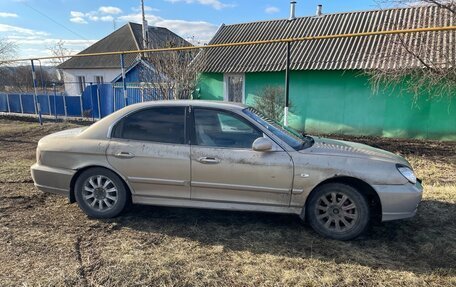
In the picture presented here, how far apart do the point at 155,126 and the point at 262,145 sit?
4.57ft

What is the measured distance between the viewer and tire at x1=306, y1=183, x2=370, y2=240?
372 cm

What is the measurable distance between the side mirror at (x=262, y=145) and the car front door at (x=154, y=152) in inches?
32.1

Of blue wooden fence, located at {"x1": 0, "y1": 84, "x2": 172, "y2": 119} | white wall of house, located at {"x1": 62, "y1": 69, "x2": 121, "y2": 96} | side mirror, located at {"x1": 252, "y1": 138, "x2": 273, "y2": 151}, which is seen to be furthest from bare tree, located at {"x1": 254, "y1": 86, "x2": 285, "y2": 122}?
white wall of house, located at {"x1": 62, "y1": 69, "x2": 121, "y2": 96}

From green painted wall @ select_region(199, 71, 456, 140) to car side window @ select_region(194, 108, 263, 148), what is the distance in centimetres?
921

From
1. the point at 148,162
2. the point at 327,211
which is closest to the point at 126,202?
the point at 148,162

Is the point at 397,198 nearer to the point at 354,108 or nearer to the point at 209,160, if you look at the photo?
the point at 209,160

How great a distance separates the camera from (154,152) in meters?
4.07

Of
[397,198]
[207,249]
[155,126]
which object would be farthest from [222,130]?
[397,198]

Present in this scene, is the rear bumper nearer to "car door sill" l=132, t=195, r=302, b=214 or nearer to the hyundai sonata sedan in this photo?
the hyundai sonata sedan

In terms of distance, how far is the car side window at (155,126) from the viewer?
4137mm

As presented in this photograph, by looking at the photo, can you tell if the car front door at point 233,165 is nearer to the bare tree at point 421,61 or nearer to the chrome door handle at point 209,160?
the chrome door handle at point 209,160

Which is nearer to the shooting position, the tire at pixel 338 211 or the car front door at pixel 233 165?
the tire at pixel 338 211

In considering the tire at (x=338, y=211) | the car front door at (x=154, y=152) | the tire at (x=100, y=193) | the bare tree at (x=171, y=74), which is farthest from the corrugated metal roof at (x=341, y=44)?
the tire at (x=100, y=193)

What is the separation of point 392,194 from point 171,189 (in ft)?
8.26
